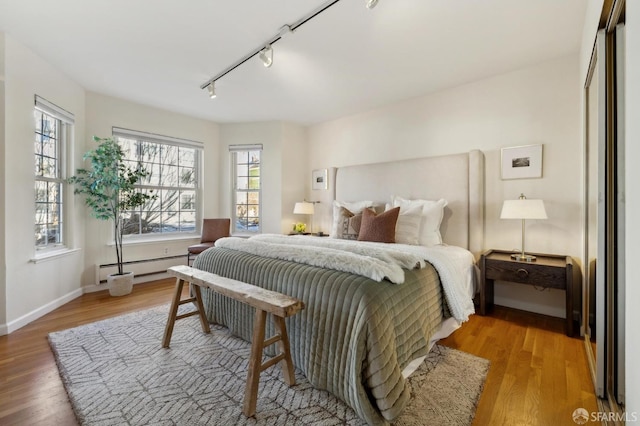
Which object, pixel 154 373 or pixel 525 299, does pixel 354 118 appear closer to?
pixel 525 299

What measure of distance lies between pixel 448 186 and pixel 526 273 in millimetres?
1151

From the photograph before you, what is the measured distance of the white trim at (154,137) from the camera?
3803 mm

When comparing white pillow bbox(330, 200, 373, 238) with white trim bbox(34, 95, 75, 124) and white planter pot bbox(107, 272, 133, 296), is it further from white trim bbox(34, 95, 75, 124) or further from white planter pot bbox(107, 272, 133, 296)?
white trim bbox(34, 95, 75, 124)

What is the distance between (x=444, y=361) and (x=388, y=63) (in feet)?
8.70

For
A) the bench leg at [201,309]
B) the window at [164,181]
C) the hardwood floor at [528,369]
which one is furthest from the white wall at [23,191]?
the hardwood floor at [528,369]

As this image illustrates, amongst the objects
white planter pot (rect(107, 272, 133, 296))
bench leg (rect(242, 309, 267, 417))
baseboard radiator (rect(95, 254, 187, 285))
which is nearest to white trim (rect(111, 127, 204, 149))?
baseboard radiator (rect(95, 254, 187, 285))

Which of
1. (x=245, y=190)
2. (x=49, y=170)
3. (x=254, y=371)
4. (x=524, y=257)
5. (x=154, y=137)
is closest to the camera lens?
(x=254, y=371)

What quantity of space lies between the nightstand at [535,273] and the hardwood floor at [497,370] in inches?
7.6

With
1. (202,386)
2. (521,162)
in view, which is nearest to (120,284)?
(202,386)

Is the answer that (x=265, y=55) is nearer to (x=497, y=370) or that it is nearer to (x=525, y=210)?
(x=525, y=210)

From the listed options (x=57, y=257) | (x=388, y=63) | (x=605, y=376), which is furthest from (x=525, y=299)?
(x=57, y=257)

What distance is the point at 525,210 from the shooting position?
8.08ft

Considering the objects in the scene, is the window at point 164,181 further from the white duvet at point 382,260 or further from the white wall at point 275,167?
the white duvet at point 382,260
